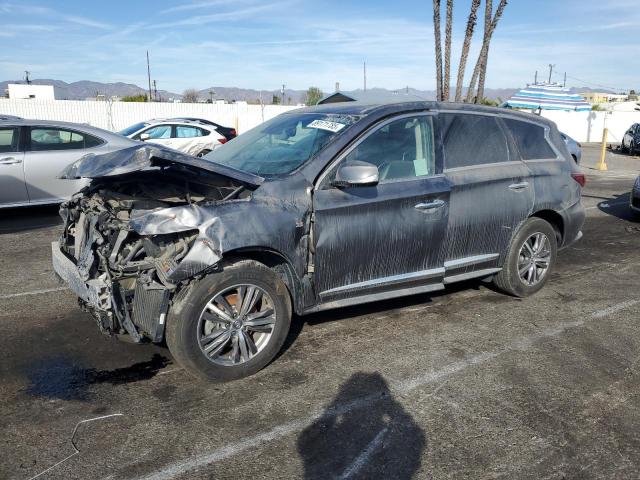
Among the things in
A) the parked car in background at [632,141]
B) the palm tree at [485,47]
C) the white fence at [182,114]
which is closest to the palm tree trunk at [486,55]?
the palm tree at [485,47]

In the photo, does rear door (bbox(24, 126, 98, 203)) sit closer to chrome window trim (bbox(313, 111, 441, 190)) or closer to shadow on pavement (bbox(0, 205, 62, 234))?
shadow on pavement (bbox(0, 205, 62, 234))

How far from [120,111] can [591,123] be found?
30119 millimetres

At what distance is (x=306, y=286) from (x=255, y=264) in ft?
1.59

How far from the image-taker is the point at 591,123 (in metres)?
38.6

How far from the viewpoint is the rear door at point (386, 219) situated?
409 centimetres

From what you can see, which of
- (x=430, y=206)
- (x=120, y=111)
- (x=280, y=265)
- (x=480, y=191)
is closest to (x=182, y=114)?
(x=120, y=111)

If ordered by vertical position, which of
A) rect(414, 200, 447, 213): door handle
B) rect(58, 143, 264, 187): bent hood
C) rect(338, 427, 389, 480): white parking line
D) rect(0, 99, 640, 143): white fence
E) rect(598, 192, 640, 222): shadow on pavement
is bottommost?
rect(338, 427, 389, 480): white parking line

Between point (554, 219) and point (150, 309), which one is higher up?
point (554, 219)

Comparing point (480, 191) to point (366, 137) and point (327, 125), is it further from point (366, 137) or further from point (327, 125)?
point (327, 125)

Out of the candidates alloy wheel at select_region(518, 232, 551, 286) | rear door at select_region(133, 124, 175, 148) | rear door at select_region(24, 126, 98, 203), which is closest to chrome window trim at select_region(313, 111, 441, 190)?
alloy wheel at select_region(518, 232, 551, 286)

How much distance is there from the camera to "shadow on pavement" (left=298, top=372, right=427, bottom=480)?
295 centimetres

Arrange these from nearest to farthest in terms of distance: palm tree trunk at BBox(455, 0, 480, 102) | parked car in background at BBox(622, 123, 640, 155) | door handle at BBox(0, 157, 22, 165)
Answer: door handle at BBox(0, 157, 22, 165)
palm tree trunk at BBox(455, 0, 480, 102)
parked car in background at BBox(622, 123, 640, 155)

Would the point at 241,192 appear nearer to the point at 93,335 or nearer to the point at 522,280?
the point at 93,335

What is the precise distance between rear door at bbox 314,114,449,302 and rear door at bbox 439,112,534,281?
190mm
